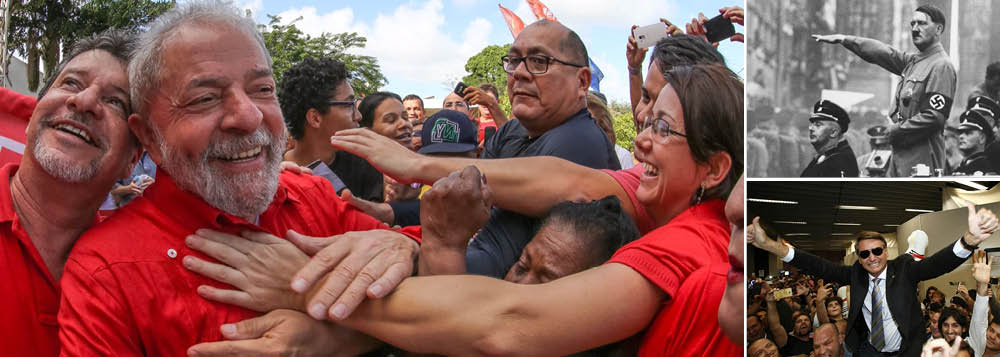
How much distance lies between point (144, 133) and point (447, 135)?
5.12 ft

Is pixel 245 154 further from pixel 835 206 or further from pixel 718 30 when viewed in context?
pixel 718 30

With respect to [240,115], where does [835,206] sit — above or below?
below

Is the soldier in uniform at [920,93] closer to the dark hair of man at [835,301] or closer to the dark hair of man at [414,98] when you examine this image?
the dark hair of man at [835,301]

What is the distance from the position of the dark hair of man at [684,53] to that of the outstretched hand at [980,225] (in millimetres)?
1355

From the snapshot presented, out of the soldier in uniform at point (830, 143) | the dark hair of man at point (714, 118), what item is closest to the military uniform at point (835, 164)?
the soldier in uniform at point (830, 143)

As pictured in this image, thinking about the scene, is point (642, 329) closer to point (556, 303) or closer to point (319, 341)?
point (556, 303)

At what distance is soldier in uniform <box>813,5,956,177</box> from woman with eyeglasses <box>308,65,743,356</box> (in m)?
0.62

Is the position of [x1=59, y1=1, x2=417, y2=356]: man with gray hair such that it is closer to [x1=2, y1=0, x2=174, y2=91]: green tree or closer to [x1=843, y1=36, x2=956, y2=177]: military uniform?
[x1=843, y1=36, x2=956, y2=177]: military uniform

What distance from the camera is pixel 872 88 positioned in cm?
125

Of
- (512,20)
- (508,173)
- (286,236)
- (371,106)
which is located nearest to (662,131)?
(508,173)

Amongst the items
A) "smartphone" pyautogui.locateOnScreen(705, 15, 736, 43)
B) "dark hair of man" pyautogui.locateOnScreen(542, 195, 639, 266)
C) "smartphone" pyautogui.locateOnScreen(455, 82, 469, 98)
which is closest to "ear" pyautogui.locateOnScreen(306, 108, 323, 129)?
"smartphone" pyautogui.locateOnScreen(455, 82, 469, 98)

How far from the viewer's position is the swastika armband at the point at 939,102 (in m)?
1.23

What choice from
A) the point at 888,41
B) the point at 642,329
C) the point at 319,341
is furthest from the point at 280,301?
the point at 888,41

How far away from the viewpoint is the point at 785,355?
1.30m
